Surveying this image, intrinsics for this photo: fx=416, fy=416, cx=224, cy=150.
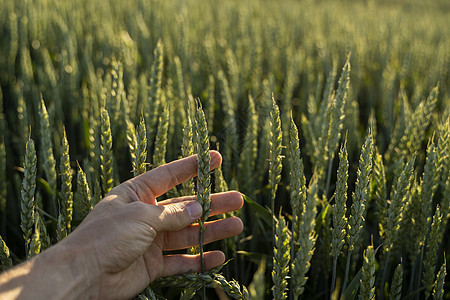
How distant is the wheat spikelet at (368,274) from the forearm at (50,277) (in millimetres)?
615

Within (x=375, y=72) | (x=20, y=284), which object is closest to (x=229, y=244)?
(x=20, y=284)

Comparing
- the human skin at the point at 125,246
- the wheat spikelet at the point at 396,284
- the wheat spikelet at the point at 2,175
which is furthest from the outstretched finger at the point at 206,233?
the wheat spikelet at the point at 2,175

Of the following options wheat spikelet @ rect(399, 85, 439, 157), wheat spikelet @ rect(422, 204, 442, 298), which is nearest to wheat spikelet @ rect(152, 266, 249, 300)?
wheat spikelet @ rect(422, 204, 442, 298)

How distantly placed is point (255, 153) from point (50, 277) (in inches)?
31.1

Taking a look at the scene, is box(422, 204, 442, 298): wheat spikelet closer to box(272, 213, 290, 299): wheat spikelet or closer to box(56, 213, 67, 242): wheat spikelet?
box(272, 213, 290, 299): wheat spikelet

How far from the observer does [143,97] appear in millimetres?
1670

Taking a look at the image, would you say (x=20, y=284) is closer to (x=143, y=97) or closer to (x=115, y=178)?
(x=115, y=178)

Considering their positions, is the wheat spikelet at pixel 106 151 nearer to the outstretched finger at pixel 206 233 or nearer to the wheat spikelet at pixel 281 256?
the outstretched finger at pixel 206 233

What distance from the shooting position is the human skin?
880 mm

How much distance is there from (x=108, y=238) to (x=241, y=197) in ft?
1.37

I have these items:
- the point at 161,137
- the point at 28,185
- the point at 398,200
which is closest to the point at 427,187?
the point at 398,200

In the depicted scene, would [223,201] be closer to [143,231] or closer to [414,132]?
[143,231]

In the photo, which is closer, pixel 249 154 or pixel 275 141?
pixel 275 141

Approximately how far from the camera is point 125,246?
38.2 inches
